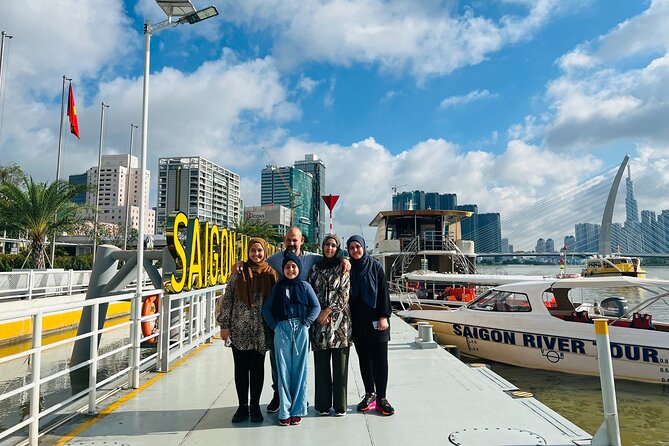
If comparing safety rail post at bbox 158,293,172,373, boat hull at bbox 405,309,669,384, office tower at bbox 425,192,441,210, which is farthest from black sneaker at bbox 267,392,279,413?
office tower at bbox 425,192,441,210

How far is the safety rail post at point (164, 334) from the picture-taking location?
5.64 m

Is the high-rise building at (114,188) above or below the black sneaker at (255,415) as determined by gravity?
above

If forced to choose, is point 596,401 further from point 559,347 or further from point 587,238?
point 587,238

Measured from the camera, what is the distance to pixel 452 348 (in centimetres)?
804

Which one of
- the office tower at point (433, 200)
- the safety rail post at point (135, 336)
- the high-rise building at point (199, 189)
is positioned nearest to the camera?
Answer: the safety rail post at point (135, 336)

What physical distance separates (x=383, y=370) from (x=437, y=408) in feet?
2.57

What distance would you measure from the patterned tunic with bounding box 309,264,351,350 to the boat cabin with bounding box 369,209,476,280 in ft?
58.1

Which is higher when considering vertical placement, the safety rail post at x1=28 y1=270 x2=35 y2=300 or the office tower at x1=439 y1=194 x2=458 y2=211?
the office tower at x1=439 y1=194 x2=458 y2=211

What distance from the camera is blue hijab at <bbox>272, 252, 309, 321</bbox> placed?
3.60 metres

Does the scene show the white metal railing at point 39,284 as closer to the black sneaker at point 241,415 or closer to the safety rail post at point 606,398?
the black sneaker at point 241,415

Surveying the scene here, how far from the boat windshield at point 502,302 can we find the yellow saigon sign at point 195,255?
5.86m

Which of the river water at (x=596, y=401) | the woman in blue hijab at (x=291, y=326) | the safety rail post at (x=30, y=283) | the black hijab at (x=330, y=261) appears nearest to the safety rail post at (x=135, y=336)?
the woman in blue hijab at (x=291, y=326)

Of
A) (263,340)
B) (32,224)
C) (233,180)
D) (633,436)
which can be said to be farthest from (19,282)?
(233,180)

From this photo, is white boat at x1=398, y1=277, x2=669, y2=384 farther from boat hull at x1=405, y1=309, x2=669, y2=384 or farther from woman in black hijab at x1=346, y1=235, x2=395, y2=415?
woman in black hijab at x1=346, y1=235, x2=395, y2=415
